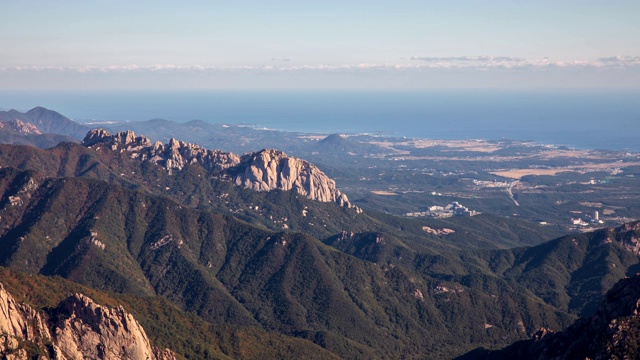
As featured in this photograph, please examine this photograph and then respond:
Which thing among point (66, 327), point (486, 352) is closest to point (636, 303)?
point (486, 352)

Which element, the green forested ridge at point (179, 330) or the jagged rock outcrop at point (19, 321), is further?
the green forested ridge at point (179, 330)

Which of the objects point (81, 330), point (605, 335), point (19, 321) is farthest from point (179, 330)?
point (605, 335)

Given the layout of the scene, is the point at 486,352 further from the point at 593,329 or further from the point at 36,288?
the point at 36,288

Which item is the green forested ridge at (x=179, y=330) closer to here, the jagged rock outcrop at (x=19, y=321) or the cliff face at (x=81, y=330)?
the cliff face at (x=81, y=330)

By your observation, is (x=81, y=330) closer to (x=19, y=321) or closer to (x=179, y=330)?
(x=19, y=321)

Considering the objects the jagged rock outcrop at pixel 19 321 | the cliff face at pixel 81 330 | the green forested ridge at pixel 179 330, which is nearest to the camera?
the jagged rock outcrop at pixel 19 321

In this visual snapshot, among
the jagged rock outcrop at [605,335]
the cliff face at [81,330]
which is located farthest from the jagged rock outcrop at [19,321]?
the jagged rock outcrop at [605,335]

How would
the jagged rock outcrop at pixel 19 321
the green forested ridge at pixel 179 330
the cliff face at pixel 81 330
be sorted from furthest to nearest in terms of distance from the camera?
the green forested ridge at pixel 179 330 < the cliff face at pixel 81 330 < the jagged rock outcrop at pixel 19 321

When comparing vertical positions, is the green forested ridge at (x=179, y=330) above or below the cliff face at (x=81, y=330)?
below
